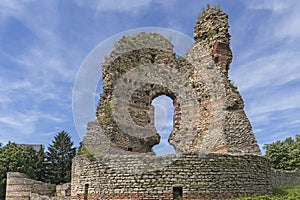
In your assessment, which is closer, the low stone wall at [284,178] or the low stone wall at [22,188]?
the low stone wall at [284,178]

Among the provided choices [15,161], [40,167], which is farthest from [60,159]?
[15,161]

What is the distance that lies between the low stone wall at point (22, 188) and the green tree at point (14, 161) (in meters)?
6.50

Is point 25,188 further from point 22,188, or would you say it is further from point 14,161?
point 14,161

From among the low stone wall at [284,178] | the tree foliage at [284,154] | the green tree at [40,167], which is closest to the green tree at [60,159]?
the green tree at [40,167]

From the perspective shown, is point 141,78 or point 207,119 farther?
point 141,78

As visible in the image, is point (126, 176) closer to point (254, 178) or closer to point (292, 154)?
point (254, 178)

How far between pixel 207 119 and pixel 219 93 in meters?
1.38

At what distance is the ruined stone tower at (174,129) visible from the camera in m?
11.2

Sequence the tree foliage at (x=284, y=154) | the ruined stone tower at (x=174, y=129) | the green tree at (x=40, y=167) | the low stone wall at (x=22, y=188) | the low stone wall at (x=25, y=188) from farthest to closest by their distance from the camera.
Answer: the green tree at (x=40, y=167) → the tree foliage at (x=284, y=154) → the low stone wall at (x=22, y=188) → the low stone wall at (x=25, y=188) → the ruined stone tower at (x=174, y=129)

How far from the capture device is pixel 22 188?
2483cm

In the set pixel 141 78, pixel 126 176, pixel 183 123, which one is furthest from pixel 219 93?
pixel 126 176

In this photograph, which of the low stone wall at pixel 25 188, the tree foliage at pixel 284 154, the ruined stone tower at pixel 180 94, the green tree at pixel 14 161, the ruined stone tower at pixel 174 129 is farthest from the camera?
the green tree at pixel 14 161

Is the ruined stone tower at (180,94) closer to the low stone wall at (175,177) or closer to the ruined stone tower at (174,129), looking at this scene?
the ruined stone tower at (174,129)

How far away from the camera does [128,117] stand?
16.8 m
